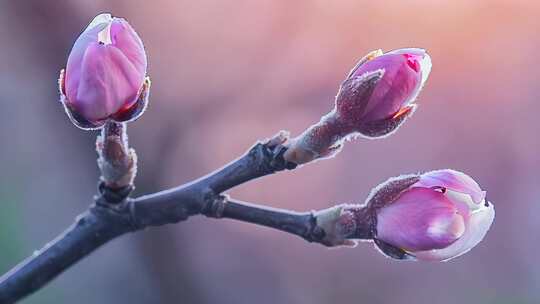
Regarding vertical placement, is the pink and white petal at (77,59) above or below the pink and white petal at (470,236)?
above

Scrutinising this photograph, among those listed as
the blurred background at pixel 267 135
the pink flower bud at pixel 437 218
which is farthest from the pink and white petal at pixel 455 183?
the blurred background at pixel 267 135

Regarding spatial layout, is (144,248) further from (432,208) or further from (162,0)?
(432,208)

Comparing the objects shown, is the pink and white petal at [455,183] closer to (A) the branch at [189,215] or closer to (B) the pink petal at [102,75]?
(A) the branch at [189,215]

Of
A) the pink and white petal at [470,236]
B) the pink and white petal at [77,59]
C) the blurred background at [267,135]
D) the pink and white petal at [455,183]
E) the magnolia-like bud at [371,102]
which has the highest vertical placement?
the blurred background at [267,135]

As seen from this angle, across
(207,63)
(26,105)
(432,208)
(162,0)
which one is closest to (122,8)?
(162,0)

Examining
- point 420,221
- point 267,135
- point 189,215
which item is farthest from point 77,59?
point 267,135

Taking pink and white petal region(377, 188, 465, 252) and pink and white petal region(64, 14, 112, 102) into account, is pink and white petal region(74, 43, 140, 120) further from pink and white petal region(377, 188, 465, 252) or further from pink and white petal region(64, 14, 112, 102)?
pink and white petal region(377, 188, 465, 252)

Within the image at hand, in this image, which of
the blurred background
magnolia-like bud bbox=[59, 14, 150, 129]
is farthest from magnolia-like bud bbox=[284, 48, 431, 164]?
the blurred background
